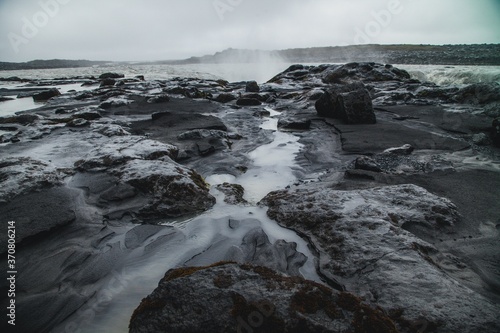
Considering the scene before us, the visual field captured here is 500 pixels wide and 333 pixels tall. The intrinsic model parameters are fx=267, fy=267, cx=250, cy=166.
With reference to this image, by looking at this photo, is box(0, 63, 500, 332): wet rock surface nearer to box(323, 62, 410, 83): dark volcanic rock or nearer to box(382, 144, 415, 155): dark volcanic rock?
box(382, 144, 415, 155): dark volcanic rock

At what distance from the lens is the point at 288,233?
3201mm

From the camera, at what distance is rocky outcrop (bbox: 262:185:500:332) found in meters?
1.93

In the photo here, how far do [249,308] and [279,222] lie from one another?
1829 mm

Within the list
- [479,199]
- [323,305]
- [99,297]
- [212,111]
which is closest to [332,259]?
[323,305]

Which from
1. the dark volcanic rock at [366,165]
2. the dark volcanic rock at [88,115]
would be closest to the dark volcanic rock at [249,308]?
the dark volcanic rock at [366,165]

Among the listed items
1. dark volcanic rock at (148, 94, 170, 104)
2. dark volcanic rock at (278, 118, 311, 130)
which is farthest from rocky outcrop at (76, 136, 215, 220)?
dark volcanic rock at (148, 94, 170, 104)

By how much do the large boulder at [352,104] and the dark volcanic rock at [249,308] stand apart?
7024 mm

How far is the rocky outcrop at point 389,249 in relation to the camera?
6.34 feet

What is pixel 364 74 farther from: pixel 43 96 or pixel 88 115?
pixel 43 96

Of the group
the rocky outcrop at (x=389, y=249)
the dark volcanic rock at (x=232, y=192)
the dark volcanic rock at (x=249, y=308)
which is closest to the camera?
the dark volcanic rock at (x=249, y=308)

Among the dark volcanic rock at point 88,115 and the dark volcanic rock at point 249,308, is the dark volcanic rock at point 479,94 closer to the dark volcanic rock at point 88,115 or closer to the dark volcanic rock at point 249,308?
the dark volcanic rock at point 249,308

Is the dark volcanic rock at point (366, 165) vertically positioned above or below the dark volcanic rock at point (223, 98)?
below

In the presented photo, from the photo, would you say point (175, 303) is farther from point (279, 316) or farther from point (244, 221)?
point (244, 221)

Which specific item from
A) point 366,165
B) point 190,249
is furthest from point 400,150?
point 190,249
